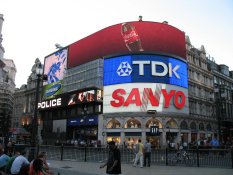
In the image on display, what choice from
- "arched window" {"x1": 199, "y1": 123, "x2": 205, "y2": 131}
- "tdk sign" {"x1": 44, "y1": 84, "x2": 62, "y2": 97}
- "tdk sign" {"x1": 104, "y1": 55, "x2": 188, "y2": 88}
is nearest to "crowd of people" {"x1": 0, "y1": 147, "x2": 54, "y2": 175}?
"tdk sign" {"x1": 104, "y1": 55, "x2": 188, "y2": 88}

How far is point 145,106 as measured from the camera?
1820 inches

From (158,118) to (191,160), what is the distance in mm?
27637

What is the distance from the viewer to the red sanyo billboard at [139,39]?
165ft

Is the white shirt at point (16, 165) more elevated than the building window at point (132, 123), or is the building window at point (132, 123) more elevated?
the building window at point (132, 123)

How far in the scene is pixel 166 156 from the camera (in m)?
18.8

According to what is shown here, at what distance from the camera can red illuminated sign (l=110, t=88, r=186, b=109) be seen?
152ft

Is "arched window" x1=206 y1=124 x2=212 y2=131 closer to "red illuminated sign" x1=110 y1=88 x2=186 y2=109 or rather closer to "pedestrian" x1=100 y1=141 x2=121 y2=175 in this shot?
"red illuminated sign" x1=110 y1=88 x2=186 y2=109

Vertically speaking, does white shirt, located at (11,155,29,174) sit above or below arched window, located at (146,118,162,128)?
below

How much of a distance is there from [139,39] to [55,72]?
1051 inches

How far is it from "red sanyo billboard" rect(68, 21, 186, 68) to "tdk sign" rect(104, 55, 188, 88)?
2326mm

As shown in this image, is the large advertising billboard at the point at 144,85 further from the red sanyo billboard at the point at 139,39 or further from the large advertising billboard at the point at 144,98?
the red sanyo billboard at the point at 139,39

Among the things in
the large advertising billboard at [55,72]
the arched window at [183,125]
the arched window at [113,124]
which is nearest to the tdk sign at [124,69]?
the arched window at [113,124]

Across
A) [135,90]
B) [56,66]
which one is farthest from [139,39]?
[56,66]

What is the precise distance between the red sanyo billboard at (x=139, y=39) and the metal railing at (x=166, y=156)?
30379mm
